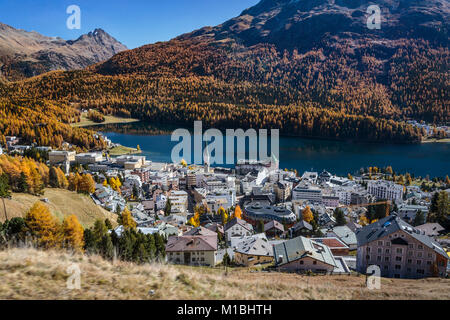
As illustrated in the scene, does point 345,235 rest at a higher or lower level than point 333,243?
lower

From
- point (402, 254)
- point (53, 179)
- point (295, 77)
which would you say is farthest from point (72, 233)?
point (295, 77)

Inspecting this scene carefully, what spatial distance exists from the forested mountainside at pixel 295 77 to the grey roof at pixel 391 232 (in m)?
53.5

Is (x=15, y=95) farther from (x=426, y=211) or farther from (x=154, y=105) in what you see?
(x=426, y=211)

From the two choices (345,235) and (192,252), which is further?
(345,235)

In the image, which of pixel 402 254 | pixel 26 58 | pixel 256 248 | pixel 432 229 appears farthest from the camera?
pixel 26 58

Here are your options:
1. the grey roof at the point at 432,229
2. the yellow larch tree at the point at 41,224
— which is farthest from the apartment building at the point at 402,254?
the yellow larch tree at the point at 41,224

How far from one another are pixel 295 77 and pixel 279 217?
9722 cm

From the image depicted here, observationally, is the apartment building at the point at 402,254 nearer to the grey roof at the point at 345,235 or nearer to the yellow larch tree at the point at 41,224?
the grey roof at the point at 345,235

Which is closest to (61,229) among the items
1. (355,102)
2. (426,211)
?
(426,211)

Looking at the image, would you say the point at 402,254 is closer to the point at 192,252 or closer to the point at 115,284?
the point at 192,252

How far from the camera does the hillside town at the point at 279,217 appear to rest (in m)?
11.6

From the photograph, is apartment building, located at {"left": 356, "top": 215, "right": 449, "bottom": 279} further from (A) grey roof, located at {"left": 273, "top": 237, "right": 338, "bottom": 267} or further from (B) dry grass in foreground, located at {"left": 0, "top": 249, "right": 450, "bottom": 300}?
(B) dry grass in foreground, located at {"left": 0, "top": 249, "right": 450, "bottom": 300}

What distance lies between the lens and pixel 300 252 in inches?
434
